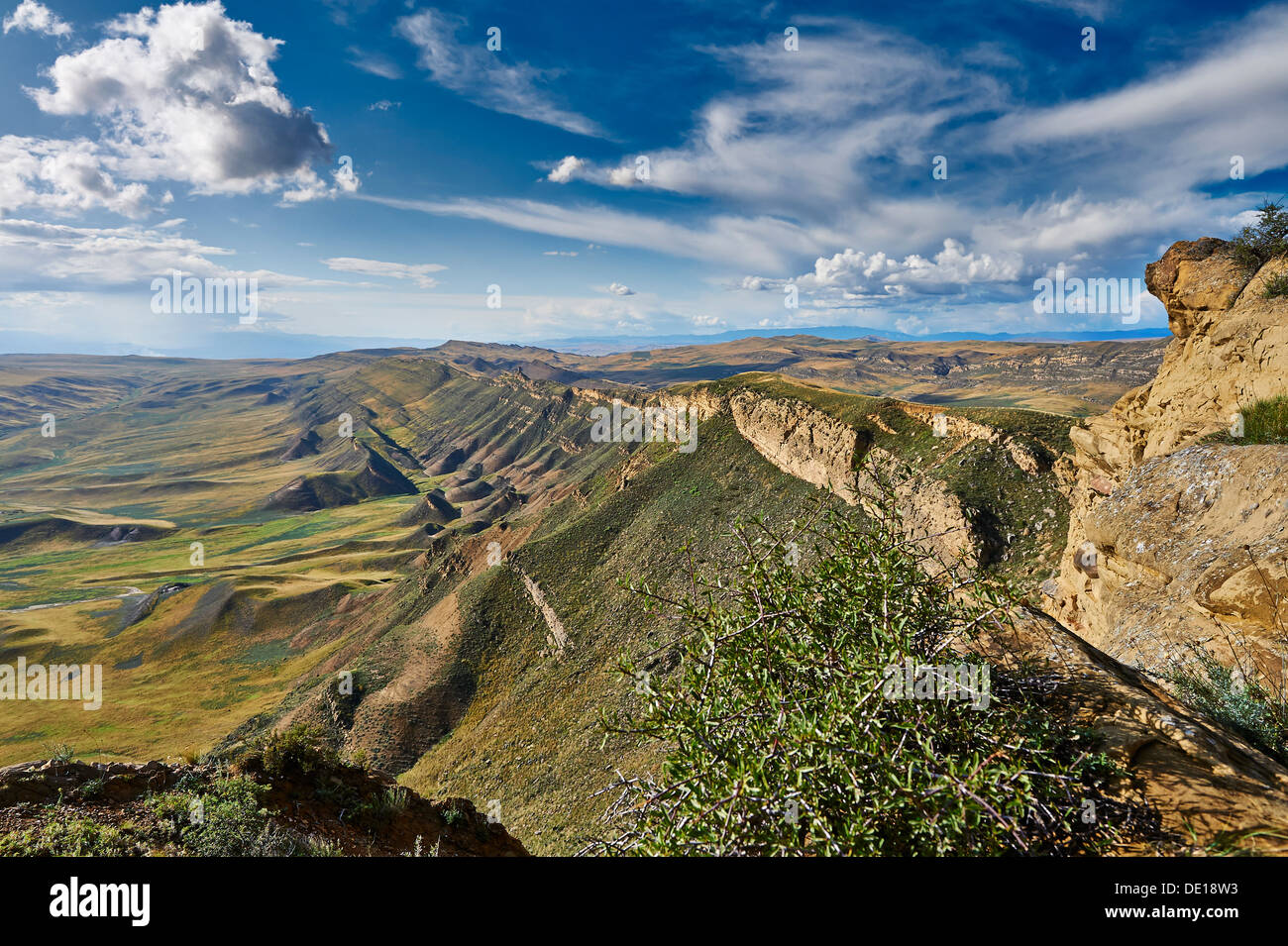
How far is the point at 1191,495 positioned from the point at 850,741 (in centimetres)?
1197

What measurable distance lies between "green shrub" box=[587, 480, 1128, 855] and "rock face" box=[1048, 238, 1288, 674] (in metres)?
6.86

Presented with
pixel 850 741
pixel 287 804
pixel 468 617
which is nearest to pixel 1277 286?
pixel 850 741

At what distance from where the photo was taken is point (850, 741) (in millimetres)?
4105

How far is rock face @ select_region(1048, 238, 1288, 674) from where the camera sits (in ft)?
Result: 29.1

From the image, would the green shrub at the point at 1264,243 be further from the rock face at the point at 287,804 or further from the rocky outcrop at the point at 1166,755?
the rock face at the point at 287,804

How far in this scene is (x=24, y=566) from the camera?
10481 centimetres

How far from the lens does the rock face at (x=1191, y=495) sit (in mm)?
8875

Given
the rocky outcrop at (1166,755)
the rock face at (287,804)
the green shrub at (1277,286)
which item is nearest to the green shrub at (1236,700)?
the rocky outcrop at (1166,755)

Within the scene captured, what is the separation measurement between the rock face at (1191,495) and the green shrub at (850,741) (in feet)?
22.5

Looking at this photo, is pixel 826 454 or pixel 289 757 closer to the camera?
pixel 289 757

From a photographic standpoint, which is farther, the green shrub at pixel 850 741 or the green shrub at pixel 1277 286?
the green shrub at pixel 1277 286

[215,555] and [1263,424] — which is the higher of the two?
[1263,424]

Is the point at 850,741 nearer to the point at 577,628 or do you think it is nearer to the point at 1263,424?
the point at 1263,424
